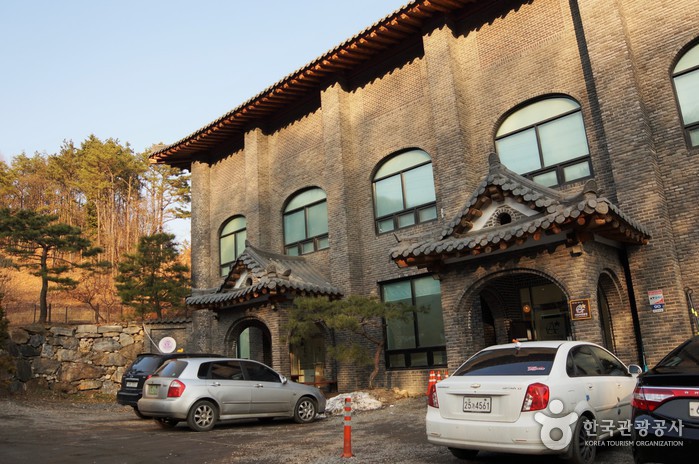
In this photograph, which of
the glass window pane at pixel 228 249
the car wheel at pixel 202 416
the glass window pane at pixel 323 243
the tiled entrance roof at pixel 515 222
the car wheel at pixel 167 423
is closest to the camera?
the tiled entrance roof at pixel 515 222

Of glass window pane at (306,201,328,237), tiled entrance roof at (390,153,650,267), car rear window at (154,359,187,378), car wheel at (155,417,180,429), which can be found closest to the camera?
tiled entrance roof at (390,153,650,267)

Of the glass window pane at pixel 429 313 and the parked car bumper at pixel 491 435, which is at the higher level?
the glass window pane at pixel 429 313

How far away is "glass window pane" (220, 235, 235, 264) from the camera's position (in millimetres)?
24000

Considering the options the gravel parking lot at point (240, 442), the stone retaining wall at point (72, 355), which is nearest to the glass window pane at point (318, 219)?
the gravel parking lot at point (240, 442)

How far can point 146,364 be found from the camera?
1512 centimetres

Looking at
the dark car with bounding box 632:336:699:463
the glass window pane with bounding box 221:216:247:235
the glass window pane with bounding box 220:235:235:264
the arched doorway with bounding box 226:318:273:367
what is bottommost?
the dark car with bounding box 632:336:699:463

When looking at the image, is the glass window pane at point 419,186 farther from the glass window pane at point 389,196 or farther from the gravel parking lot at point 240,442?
the gravel parking lot at point 240,442

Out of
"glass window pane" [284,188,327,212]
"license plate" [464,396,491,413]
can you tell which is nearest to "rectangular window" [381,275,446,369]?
"glass window pane" [284,188,327,212]

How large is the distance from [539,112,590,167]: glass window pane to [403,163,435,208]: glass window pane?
3.63 metres

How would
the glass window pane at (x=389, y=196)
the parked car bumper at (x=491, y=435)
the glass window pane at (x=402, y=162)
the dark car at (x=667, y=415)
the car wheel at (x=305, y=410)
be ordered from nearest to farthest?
1. the dark car at (x=667, y=415)
2. the parked car bumper at (x=491, y=435)
3. the car wheel at (x=305, y=410)
4. the glass window pane at (x=402, y=162)
5. the glass window pane at (x=389, y=196)

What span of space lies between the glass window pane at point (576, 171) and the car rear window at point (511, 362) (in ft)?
27.9

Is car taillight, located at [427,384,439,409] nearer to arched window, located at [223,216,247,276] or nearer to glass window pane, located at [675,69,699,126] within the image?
glass window pane, located at [675,69,699,126]

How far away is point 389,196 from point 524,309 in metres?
5.64

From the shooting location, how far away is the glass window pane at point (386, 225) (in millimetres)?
18297
